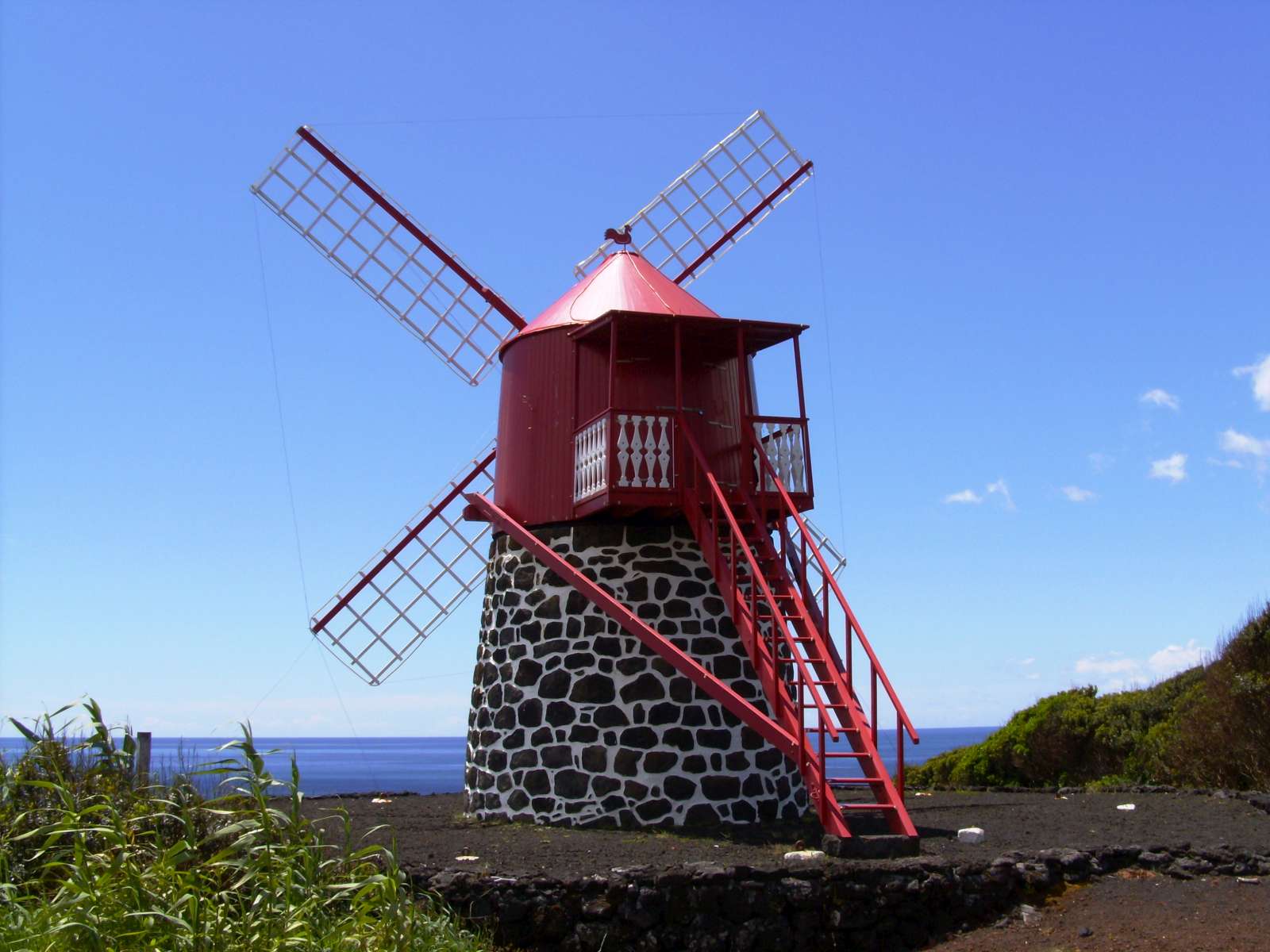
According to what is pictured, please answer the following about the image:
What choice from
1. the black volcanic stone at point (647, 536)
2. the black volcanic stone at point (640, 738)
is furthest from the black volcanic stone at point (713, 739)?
the black volcanic stone at point (647, 536)

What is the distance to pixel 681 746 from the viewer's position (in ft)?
37.4

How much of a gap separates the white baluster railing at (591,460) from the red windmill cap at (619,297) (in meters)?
1.25

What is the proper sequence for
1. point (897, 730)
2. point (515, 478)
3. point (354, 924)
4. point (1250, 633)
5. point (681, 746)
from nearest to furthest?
point (354, 924), point (897, 730), point (681, 746), point (515, 478), point (1250, 633)

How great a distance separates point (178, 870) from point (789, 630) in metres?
4.85

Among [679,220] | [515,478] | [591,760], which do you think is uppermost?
[679,220]

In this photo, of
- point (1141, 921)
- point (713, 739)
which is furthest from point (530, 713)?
point (1141, 921)

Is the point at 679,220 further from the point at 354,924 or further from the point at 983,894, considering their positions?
the point at 354,924

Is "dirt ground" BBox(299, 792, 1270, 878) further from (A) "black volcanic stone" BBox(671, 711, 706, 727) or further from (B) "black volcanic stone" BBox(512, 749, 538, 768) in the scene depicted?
(A) "black volcanic stone" BBox(671, 711, 706, 727)

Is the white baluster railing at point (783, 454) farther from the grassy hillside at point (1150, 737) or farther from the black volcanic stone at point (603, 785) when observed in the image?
the grassy hillside at point (1150, 737)

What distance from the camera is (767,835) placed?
10758 millimetres

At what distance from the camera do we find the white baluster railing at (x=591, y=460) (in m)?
11.5

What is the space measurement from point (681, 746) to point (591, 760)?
81 centimetres

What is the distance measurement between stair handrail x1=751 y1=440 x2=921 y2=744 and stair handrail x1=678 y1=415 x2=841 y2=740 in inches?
17.7

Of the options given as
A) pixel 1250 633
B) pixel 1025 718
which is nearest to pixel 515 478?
pixel 1250 633
